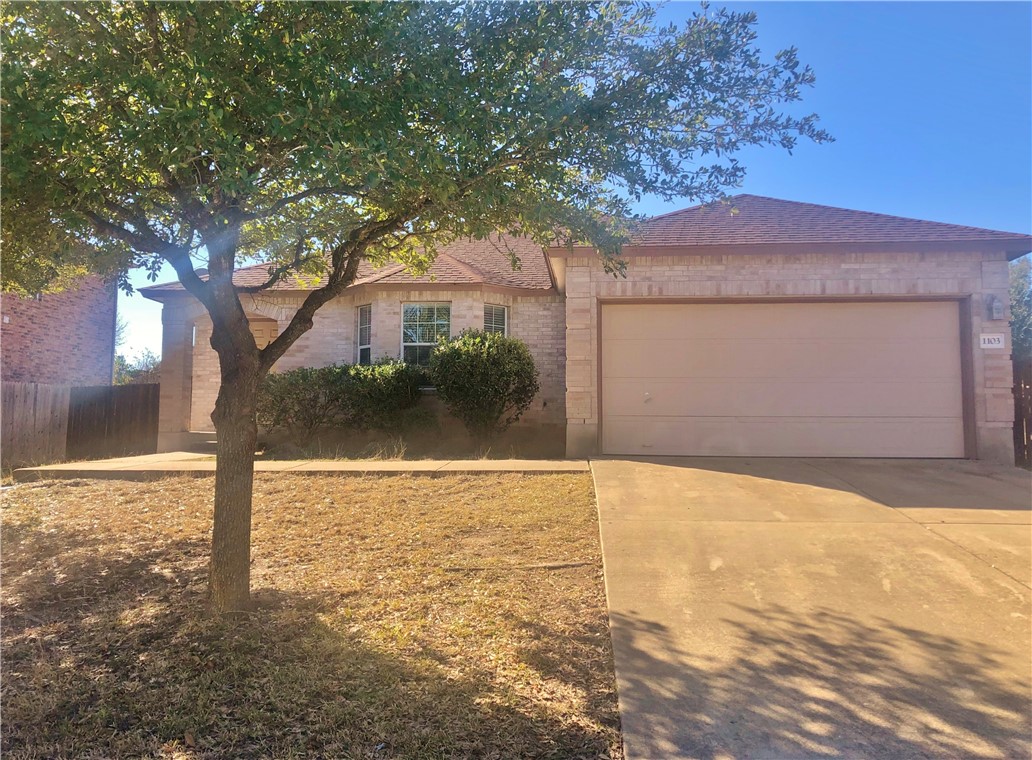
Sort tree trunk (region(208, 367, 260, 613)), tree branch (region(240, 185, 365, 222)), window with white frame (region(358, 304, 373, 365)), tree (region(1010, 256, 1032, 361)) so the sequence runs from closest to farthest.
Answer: tree branch (region(240, 185, 365, 222)), tree trunk (region(208, 367, 260, 613)), window with white frame (region(358, 304, 373, 365)), tree (region(1010, 256, 1032, 361))

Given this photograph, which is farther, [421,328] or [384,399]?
[421,328]

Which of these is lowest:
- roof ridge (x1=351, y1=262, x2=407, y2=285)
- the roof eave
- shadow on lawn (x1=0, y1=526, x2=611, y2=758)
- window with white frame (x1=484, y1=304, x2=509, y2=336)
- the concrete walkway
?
shadow on lawn (x1=0, y1=526, x2=611, y2=758)

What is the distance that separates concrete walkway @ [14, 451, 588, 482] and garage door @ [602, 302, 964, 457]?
73.3 inches

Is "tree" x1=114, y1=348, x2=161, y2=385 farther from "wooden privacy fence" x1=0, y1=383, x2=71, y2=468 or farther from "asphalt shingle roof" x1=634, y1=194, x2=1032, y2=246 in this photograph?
"asphalt shingle roof" x1=634, y1=194, x2=1032, y2=246

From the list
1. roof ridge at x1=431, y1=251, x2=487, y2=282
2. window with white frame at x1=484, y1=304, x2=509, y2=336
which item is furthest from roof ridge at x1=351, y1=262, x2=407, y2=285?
window with white frame at x1=484, y1=304, x2=509, y2=336

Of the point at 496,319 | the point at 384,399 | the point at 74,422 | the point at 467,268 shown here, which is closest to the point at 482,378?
the point at 384,399

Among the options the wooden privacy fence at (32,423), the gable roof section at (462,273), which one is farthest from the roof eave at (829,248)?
the wooden privacy fence at (32,423)

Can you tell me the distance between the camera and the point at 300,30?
359cm

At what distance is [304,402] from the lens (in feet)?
37.1

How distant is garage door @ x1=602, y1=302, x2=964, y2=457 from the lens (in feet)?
31.8

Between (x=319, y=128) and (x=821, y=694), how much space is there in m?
3.87

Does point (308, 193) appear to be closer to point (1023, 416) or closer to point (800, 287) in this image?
point (800, 287)

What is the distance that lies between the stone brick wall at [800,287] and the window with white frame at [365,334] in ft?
16.0

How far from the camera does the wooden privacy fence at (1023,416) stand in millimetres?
9617
